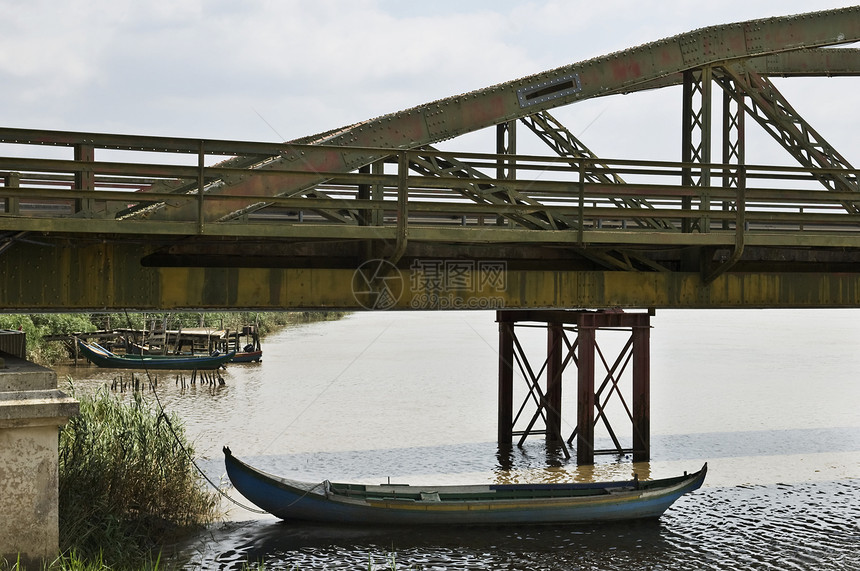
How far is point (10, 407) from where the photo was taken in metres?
9.00

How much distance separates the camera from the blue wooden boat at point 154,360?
4178cm

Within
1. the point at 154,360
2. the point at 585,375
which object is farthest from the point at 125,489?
the point at 154,360

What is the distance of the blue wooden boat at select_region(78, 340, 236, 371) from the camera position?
41781 millimetres

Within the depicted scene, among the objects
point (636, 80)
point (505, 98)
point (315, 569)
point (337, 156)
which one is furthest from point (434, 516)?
point (636, 80)

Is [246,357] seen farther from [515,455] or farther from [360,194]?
[360,194]

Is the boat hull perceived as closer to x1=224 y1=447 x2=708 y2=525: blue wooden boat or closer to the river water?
the river water

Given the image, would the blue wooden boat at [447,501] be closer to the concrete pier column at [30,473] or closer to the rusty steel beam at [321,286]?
the rusty steel beam at [321,286]

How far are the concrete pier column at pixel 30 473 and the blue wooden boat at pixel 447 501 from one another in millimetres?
6245

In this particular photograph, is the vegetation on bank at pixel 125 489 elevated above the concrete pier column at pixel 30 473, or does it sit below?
below

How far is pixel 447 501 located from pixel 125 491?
18.3 feet

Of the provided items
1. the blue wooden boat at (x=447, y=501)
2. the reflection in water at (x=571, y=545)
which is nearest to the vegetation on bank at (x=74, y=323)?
the blue wooden boat at (x=447, y=501)

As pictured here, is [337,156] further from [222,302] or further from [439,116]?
[222,302]

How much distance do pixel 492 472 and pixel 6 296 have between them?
12405 millimetres

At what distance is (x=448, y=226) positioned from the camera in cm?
1503
